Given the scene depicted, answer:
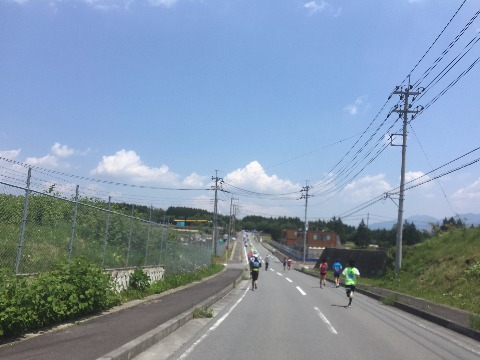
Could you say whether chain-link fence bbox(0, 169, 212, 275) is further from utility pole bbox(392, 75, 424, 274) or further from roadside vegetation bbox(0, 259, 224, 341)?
utility pole bbox(392, 75, 424, 274)

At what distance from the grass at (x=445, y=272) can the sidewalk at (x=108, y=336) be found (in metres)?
11.3

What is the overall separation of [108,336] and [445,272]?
21.1m

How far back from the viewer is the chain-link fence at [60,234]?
8.66 m

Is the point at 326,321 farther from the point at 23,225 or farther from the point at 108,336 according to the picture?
the point at 23,225

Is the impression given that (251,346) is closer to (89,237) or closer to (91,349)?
(91,349)

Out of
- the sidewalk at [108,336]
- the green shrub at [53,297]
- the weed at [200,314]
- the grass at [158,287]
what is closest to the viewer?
the sidewalk at [108,336]

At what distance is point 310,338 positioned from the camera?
10281 mm

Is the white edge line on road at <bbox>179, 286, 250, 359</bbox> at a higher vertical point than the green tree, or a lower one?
lower

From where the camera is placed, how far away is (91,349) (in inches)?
293

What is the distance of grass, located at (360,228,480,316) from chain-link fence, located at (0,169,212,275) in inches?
485

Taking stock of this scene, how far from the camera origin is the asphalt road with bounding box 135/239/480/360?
8.56 meters

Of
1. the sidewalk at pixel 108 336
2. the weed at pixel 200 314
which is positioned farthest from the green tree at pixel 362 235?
the sidewalk at pixel 108 336

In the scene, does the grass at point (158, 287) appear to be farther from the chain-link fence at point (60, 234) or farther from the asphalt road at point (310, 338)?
the asphalt road at point (310, 338)

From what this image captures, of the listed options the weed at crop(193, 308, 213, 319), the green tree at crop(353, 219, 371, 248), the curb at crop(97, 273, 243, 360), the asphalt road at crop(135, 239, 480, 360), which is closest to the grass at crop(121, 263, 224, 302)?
the weed at crop(193, 308, 213, 319)
